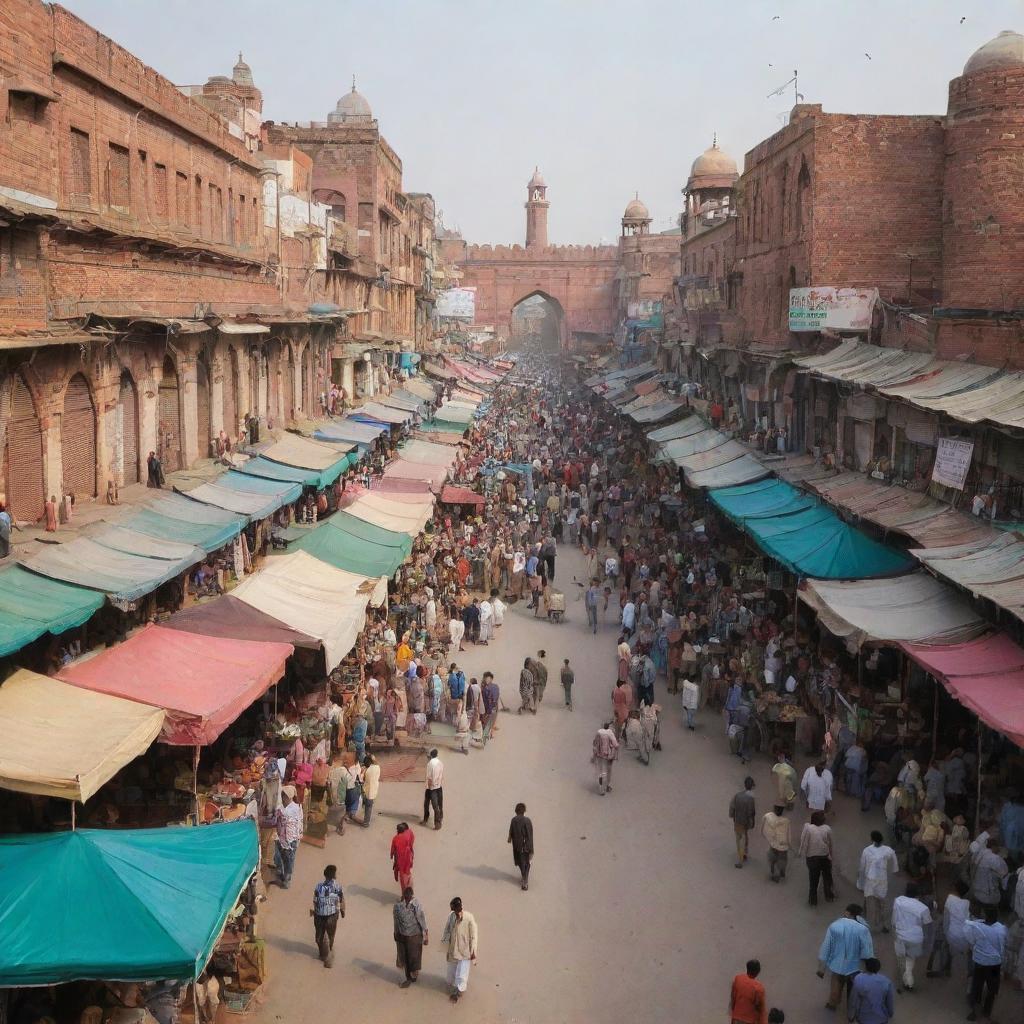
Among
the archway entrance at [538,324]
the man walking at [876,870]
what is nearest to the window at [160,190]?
the man walking at [876,870]

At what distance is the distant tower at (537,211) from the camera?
83.2m

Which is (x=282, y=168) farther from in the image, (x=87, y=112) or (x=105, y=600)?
(x=105, y=600)

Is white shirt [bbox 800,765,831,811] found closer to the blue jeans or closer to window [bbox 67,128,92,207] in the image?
the blue jeans

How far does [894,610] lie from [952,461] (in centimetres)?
298

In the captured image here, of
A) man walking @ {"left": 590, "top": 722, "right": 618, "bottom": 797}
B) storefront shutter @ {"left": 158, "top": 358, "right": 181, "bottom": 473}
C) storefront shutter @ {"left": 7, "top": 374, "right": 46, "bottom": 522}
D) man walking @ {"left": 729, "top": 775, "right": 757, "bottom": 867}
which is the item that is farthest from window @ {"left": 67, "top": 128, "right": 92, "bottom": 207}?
man walking @ {"left": 729, "top": 775, "right": 757, "bottom": 867}

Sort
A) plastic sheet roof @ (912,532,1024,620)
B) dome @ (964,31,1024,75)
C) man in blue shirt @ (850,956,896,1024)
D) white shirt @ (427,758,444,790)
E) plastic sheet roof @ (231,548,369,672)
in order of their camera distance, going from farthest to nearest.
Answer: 1. dome @ (964,31,1024,75)
2. plastic sheet roof @ (231,548,369,672)
3. white shirt @ (427,758,444,790)
4. plastic sheet roof @ (912,532,1024,620)
5. man in blue shirt @ (850,956,896,1024)

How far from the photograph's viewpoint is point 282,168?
2606 centimetres

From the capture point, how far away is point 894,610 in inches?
521

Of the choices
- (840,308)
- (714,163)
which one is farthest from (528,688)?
(714,163)

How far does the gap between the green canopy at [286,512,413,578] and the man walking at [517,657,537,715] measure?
238 centimetres

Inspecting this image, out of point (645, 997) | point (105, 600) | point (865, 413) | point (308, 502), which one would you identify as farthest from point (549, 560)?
point (645, 997)

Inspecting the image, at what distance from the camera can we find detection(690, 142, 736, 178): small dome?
45.2 meters

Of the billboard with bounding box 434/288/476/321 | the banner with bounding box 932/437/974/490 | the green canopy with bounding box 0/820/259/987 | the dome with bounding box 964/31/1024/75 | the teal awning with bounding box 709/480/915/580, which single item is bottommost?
the green canopy with bounding box 0/820/259/987

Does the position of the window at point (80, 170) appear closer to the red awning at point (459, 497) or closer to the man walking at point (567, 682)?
the man walking at point (567, 682)
